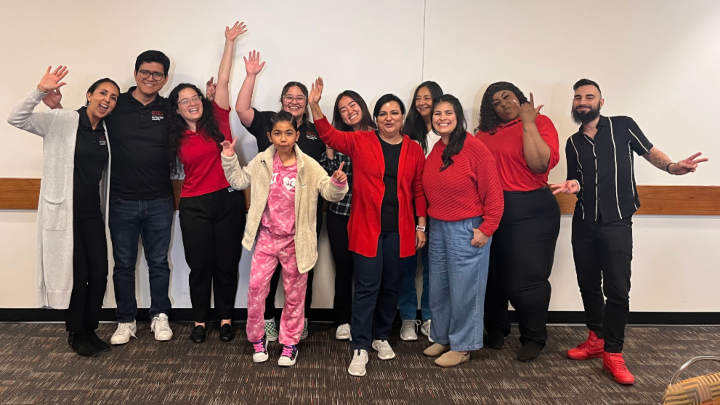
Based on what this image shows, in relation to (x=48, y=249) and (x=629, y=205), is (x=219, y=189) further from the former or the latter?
(x=629, y=205)

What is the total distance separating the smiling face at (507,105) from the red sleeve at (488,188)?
0.37 metres

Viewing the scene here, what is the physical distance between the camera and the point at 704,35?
3.23m

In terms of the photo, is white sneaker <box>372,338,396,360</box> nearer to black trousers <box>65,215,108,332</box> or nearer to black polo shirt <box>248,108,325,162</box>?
black polo shirt <box>248,108,325,162</box>

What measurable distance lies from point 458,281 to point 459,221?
1.11 ft

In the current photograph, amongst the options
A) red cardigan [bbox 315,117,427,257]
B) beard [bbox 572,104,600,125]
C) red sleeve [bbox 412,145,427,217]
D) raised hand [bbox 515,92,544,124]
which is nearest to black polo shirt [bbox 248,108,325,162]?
red cardigan [bbox 315,117,427,257]

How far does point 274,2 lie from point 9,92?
1868 millimetres

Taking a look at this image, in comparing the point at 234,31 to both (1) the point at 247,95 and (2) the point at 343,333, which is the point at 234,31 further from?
(2) the point at 343,333

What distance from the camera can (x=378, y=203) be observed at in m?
2.52

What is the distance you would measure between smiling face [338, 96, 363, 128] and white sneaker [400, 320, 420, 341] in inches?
52.6

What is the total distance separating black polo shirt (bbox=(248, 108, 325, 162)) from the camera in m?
2.85

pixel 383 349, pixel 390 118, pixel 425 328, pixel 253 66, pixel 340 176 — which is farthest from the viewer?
pixel 425 328

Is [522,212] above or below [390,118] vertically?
below

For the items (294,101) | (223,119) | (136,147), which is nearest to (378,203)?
(294,101)

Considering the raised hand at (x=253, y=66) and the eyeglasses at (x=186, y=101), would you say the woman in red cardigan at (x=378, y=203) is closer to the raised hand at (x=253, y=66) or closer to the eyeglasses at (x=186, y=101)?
the raised hand at (x=253, y=66)
